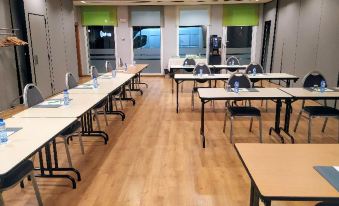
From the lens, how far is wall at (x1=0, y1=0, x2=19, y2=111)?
599 centimetres

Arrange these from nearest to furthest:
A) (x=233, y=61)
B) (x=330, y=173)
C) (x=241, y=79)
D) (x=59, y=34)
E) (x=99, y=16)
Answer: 1. (x=330, y=173)
2. (x=241, y=79)
3. (x=59, y=34)
4. (x=233, y=61)
5. (x=99, y=16)

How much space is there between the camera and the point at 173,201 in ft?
9.34

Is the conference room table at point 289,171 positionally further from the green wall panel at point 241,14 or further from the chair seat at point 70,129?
the green wall panel at point 241,14

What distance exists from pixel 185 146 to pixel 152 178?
3.45ft

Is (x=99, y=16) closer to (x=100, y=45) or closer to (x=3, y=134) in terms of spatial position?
(x=100, y=45)

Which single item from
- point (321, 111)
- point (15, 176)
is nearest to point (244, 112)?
point (321, 111)

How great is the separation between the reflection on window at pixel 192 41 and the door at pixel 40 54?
5698 millimetres

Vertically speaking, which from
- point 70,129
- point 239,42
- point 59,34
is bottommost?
point 70,129

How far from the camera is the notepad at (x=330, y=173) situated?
1590 mm

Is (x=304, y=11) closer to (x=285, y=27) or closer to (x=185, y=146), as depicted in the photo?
(x=285, y=27)

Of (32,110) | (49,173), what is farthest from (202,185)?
(32,110)

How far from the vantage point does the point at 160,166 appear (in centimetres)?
362

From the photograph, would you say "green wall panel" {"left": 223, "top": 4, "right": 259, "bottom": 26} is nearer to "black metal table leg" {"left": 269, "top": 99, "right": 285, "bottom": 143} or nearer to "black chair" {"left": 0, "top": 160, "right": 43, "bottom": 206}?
"black metal table leg" {"left": 269, "top": 99, "right": 285, "bottom": 143}

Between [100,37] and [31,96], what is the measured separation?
926 cm
